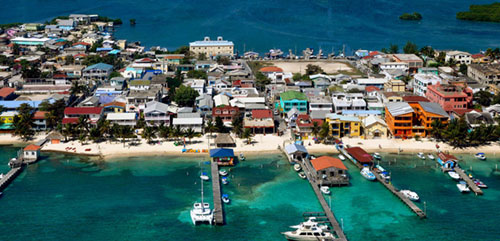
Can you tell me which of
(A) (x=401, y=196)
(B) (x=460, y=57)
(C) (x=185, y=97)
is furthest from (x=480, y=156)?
(B) (x=460, y=57)

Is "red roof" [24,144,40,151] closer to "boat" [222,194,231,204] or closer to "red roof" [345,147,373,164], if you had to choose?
"boat" [222,194,231,204]

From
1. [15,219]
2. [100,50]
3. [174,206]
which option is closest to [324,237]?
[174,206]

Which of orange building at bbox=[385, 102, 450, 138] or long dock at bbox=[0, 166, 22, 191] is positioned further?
orange building at bbox=[385, 102, 450, 138]

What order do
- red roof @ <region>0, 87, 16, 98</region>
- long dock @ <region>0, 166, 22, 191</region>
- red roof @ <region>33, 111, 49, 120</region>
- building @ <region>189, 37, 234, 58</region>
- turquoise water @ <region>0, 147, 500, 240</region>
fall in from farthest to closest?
building @ <region>189, 37, 234, 58</region>
red roof @ <region>0, 87, 16, 98</region>
red roof @ <region>33, 111, 49, 120</region>
long dock @ <region>0, 166, 22, 191</region>
turquoise water @ <region>0, 147, 500, 240</region>

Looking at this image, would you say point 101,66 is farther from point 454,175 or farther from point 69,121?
point 454,175

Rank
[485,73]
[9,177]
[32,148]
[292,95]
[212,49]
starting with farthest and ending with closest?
[212,49]
[485,73]
[292,95]
[32,148]
[9,177]

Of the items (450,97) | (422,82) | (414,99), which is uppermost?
(422,82)

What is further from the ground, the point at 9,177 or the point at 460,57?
the point at 460,57

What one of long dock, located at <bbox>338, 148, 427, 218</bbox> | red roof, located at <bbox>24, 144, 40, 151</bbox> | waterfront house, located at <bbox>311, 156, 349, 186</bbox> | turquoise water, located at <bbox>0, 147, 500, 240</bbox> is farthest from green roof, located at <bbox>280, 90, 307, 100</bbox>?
red roof, located at <bbox>24, 144, 40, 151</bbox>
